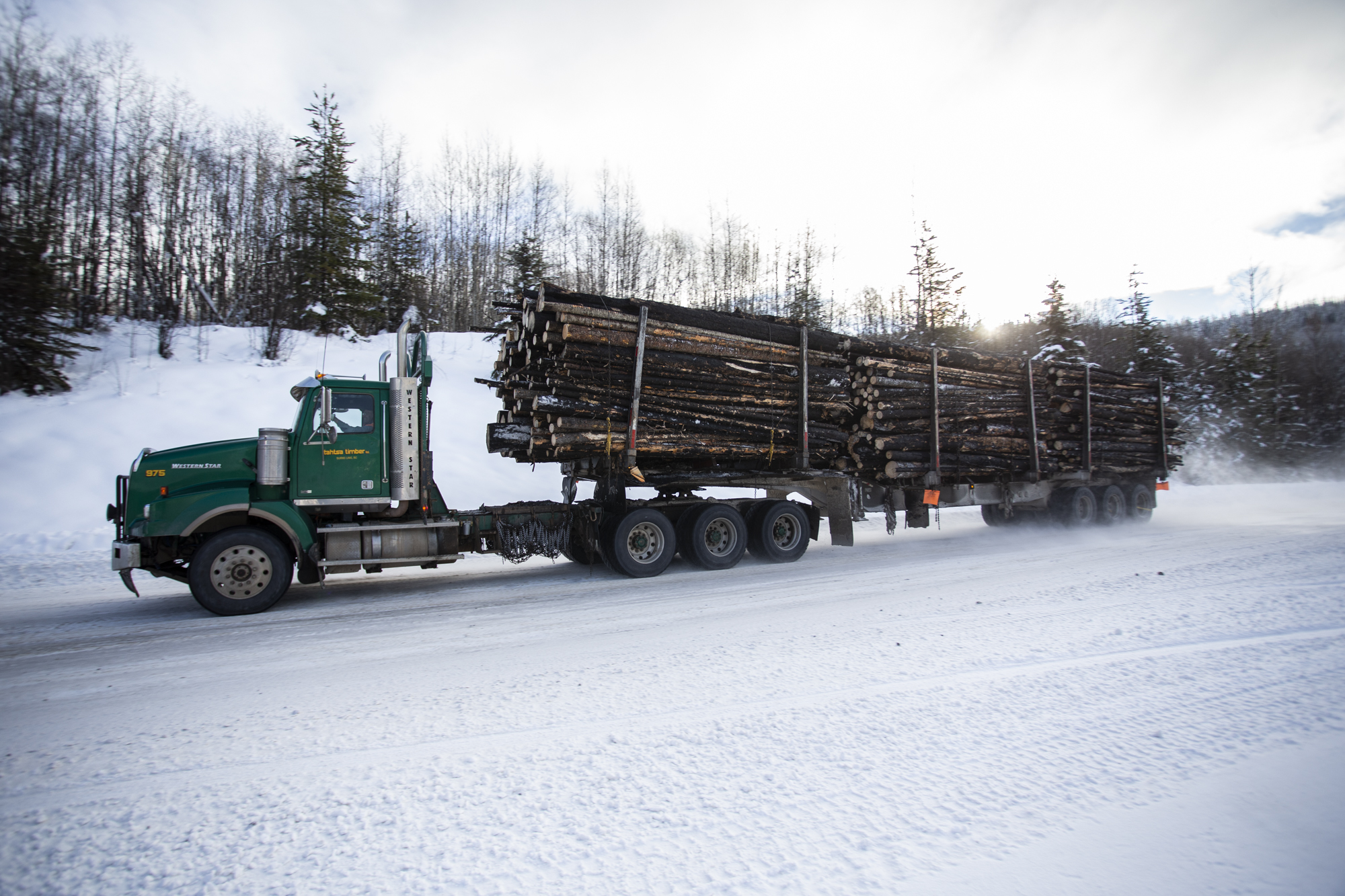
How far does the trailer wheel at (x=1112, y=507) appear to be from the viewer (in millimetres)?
14773

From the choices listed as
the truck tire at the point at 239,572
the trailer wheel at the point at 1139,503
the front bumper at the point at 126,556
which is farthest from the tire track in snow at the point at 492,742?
the trailer wheel at the point at 1139,503

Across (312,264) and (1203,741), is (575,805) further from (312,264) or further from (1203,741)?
(312,264)

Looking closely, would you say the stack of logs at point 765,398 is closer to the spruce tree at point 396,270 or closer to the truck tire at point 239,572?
the truck tire at point 239,572

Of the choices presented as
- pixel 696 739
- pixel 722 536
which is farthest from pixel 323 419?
pixel 696 739

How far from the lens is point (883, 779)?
9.39 feet

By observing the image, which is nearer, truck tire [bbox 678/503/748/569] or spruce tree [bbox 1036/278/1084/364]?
truck tire [bbox 678/503/748/569]

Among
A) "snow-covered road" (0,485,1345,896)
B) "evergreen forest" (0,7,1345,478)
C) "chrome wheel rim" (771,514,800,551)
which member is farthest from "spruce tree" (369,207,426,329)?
"snow-covered road" (0,485,1345,896)

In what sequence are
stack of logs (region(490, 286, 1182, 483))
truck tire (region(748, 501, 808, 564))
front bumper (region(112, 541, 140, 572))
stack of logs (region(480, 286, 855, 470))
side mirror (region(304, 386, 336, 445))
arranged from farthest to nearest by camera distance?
truck tire (region(748, 501, 808, 564)) → stack of logs (region(490, 286, 1182, 483)) → stack of logs (region(480, 286, 855, 470)) → side mirror (region(304, 386, 336, 445)) → front bumper (region(112, 541, 140, 572))

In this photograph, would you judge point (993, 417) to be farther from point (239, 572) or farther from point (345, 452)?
point (239, 572)

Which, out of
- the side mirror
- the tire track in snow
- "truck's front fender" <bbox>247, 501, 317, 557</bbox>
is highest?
the side mirror

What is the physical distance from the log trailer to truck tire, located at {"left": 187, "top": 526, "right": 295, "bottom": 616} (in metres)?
0.01

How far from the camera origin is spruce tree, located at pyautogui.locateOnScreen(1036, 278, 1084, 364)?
32.1 meters

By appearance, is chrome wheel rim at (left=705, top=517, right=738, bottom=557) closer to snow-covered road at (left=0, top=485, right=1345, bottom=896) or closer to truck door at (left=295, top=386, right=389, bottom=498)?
snow-covered road at (left=0, top=485, right=1345, bottom=896)

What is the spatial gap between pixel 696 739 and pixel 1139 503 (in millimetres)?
16862
